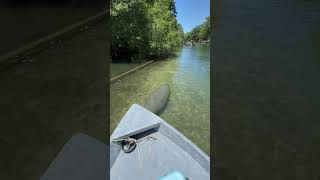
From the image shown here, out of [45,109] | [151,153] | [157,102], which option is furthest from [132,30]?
[151,153]

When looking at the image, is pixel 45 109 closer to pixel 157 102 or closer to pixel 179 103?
pixel 157 102

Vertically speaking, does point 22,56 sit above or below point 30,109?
above

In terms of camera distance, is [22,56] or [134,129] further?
[22,56]

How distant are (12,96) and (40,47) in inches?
92.2

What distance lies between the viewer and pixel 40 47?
6.80m

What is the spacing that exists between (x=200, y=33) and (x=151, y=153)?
6684cm

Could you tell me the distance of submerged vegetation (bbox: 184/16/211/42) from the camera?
63.9m

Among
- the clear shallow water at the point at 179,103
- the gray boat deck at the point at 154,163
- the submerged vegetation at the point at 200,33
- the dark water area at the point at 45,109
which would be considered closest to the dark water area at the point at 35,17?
the dark water area at the point at 45,109

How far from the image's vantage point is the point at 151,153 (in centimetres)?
292
